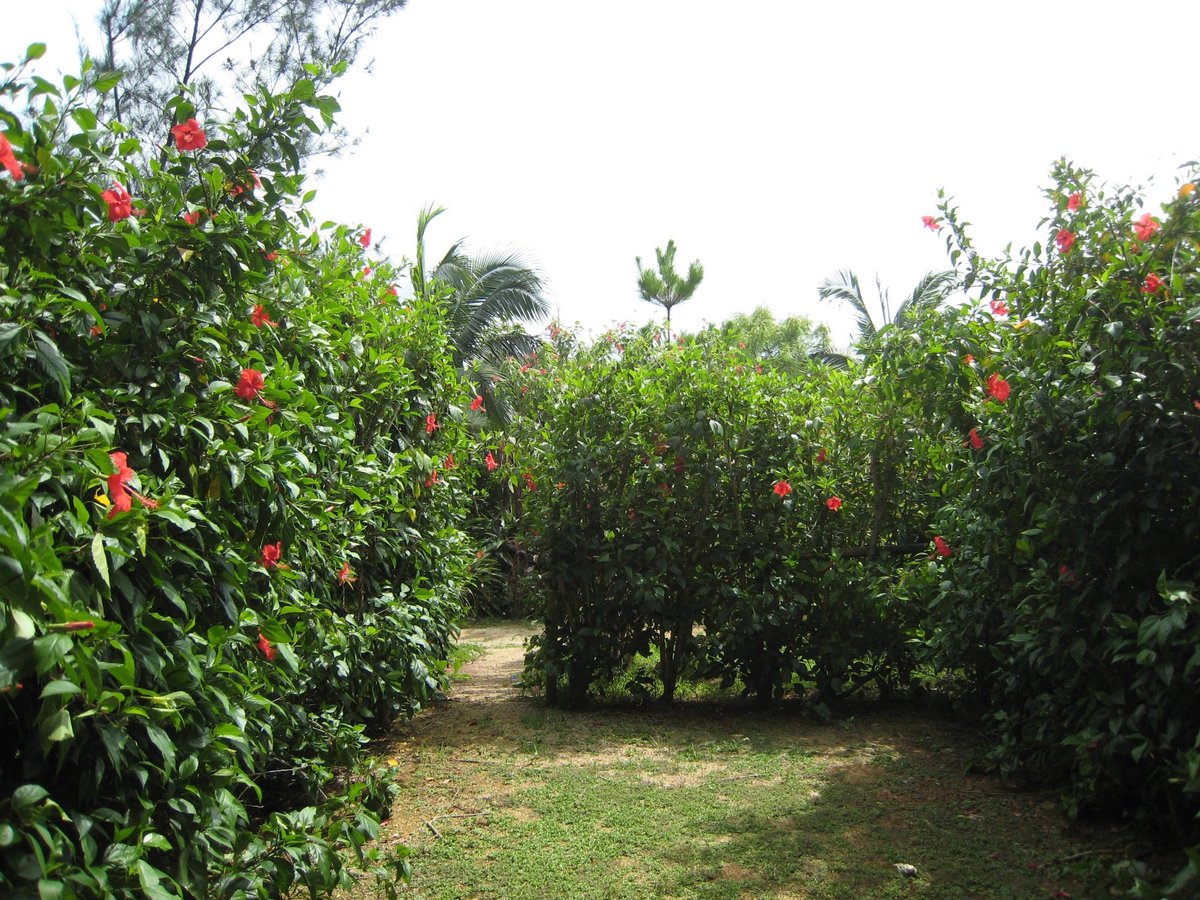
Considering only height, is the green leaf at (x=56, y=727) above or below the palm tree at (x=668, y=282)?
below

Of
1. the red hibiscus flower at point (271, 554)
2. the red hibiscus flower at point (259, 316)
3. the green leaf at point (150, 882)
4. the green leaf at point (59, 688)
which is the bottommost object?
the green leaf at point (150, 882)

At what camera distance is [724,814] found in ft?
11.7

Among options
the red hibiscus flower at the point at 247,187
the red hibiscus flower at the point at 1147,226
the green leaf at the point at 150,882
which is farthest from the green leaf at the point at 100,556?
the red hibiscus flower at the point at 1147,226

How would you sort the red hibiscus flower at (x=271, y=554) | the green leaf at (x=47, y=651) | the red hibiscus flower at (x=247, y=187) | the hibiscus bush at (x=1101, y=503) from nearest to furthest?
the green leaf at (x=47, y=651), the red hibiscus flower at (x=247, y=187), the red hibiscus flower at (x=271, y=554), the hibiscus bush at (x=1101, y=503)

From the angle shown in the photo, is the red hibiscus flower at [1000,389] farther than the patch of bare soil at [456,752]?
No

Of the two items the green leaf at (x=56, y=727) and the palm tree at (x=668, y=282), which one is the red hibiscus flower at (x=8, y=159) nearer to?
the green leaf at (x=56, y=727)

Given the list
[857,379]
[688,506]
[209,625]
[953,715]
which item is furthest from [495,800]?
[857,379]

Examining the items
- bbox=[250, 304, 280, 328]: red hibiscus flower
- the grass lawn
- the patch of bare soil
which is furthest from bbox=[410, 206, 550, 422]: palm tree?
bbox=[250, 304, 280, 328]: red hibiscus flower

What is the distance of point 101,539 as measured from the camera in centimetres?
173

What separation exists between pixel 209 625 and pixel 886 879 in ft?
7.48

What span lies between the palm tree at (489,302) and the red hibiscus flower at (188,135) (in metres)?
10.3

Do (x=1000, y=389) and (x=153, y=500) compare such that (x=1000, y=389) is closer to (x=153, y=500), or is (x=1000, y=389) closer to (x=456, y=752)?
(x=153, y=500)

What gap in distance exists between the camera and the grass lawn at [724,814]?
2.91 metres

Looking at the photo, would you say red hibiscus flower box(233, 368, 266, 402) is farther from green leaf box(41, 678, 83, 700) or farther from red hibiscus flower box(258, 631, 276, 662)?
green leaf box(41, 678, 83, 700)
